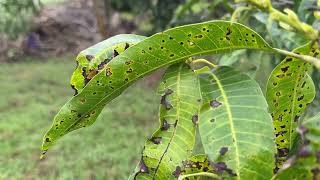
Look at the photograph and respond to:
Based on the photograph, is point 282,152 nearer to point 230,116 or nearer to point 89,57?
point 230,116

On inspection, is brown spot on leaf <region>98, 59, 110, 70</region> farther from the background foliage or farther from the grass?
the grass

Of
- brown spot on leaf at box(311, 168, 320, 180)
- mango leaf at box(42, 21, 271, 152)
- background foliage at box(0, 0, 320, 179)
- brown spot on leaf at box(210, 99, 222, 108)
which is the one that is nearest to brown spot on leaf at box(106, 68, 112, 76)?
mango leaf at box(42, 21, 271, 152)

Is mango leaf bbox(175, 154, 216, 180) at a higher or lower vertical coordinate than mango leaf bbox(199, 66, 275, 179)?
lower

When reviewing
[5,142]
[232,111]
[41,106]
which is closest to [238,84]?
[232,111]

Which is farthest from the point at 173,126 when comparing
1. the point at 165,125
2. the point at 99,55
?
the point at 99,55

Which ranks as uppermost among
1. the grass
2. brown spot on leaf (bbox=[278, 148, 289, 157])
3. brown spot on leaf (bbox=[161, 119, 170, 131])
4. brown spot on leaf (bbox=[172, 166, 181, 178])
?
brown spot on leaf (bbox=[161, 119, 170, 131])

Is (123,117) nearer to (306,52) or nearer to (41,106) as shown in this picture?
(41,106)
